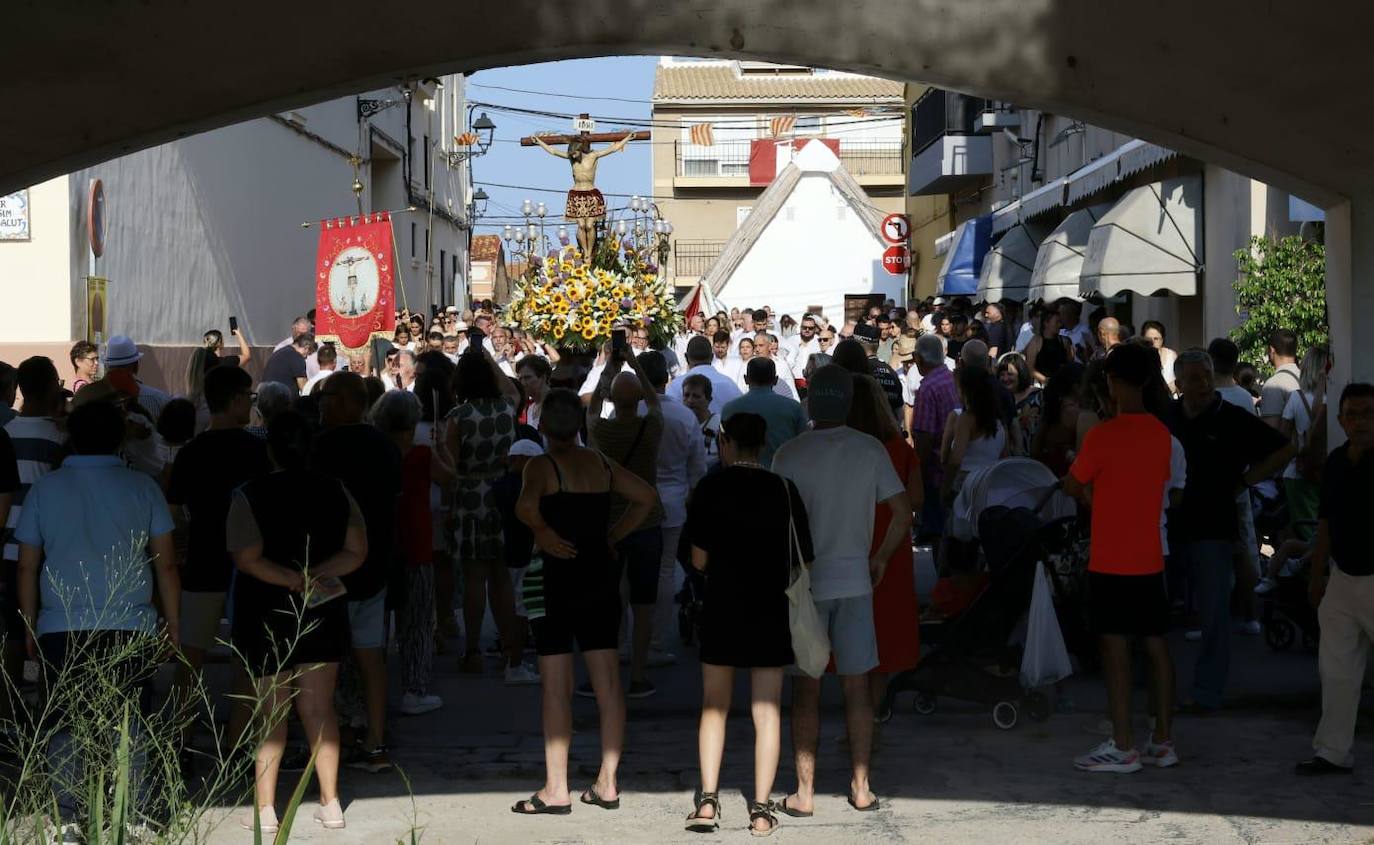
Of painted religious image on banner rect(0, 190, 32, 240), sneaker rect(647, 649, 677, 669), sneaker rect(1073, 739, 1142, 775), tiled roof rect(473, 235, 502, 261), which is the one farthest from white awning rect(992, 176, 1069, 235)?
tiled roof rect(473, 235, 502, 261)

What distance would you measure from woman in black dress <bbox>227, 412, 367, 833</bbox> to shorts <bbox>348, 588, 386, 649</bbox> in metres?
0.75

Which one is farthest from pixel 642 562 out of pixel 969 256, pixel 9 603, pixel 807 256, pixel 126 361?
pixel 807 256

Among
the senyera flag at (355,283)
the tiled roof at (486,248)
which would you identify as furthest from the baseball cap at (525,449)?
the tiled roof at (486,248)

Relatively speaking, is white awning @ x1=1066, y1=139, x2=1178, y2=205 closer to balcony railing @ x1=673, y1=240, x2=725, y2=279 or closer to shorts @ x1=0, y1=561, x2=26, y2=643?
shorts @ x1=0, y1=561, x2=26, y2=643

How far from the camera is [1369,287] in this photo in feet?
29.2

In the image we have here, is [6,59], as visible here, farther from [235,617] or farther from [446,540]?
[446,540]

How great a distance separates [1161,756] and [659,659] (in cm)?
336

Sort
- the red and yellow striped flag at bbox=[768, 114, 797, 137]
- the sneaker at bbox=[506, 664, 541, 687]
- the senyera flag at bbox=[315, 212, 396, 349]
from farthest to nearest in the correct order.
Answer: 1. the red and yellow striped flag at bbox=[768, 114, 797, 137]
2. the senyera flag at bbox=[315, 212, 396, 349]
3. the sneaker at bbox=[506, 664, 541, 687]

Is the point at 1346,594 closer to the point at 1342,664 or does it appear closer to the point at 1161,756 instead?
the point at 1342,664

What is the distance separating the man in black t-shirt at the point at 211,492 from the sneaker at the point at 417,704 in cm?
125

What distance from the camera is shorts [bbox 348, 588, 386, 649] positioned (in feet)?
25.4

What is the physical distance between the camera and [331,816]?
6.91 meters

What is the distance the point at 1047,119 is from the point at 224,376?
926 inches

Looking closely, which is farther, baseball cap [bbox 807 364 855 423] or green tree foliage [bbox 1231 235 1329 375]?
green tree foliage [bbox 1231 235 1329 375]
